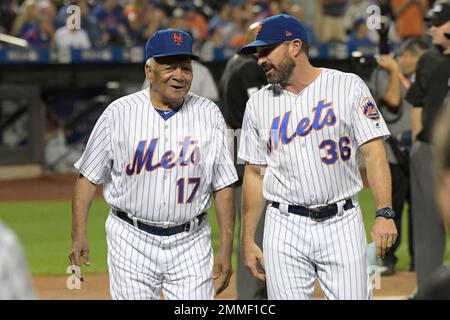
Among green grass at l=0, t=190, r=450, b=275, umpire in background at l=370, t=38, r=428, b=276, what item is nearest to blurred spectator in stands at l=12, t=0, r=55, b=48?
green grass at l=0, t=190, r=450, b=275

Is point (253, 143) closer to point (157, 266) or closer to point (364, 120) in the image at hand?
point (364, 120)

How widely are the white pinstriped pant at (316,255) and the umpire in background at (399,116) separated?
3.82m

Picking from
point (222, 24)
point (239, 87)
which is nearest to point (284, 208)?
point (239, 87)

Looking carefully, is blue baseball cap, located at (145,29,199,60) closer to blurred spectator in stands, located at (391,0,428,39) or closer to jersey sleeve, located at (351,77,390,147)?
jersey sleeve, located at (351,77,390,147)

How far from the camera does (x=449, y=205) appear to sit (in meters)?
Answer: 2.21

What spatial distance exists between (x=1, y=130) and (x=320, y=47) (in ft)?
15.3

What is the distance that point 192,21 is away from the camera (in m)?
18.2

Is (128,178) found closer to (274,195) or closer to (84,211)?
(84,211)

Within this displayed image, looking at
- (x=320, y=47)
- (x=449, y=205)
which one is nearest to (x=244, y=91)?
(x=449, y=205)

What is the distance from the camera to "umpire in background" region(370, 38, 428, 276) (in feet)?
29.7

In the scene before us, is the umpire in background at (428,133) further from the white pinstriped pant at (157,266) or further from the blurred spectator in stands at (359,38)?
the blurred spectator in stands at (359,38)

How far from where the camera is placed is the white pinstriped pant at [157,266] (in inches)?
206

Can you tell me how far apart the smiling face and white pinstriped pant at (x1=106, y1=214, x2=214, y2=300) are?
62 cm

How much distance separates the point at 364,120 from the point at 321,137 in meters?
0.21
